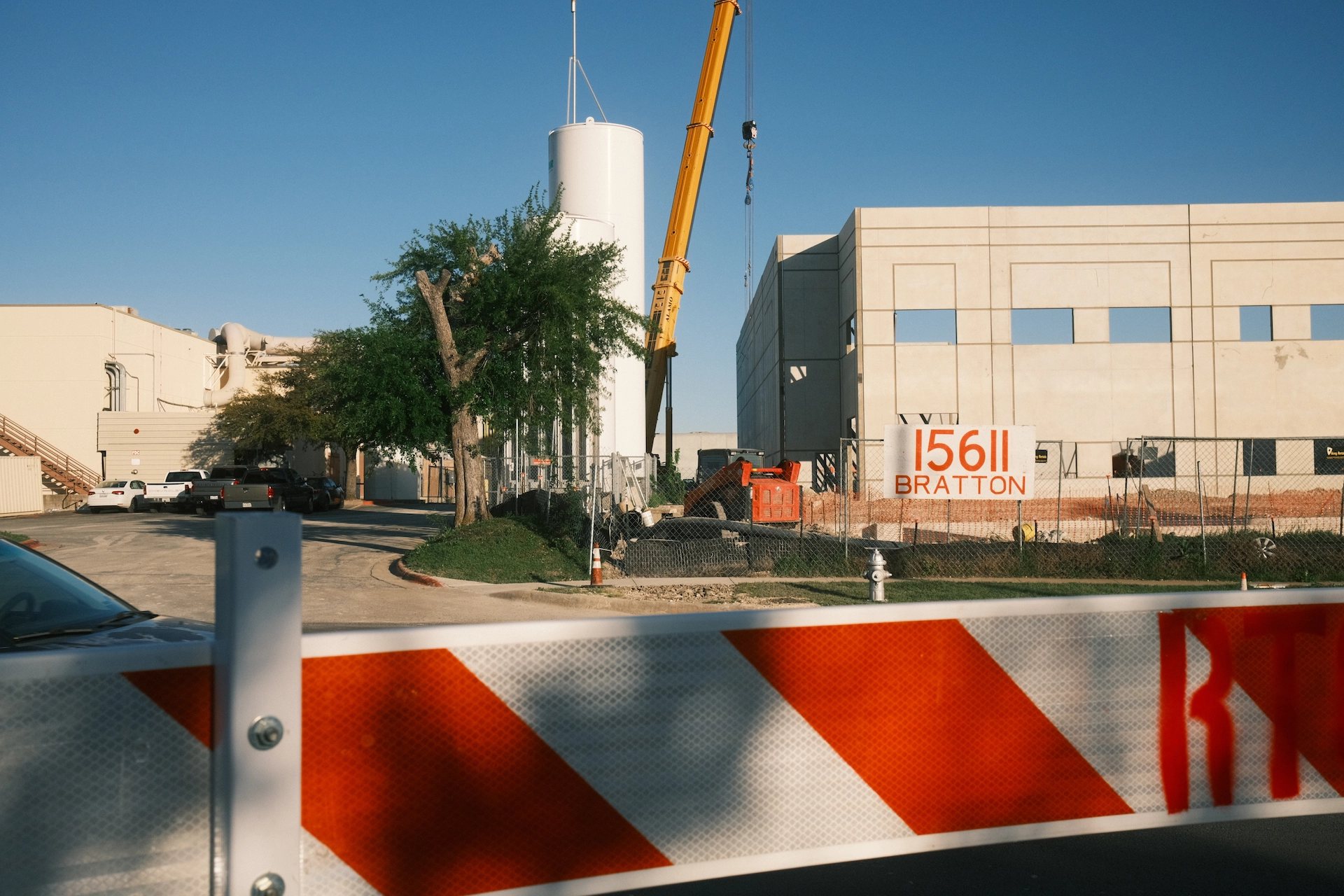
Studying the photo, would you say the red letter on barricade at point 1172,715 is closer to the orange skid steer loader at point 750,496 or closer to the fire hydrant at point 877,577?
the fire hydrant at point 877,577

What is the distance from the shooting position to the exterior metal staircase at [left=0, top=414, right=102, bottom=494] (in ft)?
152

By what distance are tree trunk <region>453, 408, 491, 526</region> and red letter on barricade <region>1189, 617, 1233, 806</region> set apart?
2143cm

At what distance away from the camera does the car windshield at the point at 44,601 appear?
189 inches

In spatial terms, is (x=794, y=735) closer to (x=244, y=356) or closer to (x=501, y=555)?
(x=501, y=555)

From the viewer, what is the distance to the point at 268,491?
37.2 m

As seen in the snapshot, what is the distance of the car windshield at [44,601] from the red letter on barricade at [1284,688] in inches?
197

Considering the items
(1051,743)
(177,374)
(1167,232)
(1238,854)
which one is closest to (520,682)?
(1051,743)

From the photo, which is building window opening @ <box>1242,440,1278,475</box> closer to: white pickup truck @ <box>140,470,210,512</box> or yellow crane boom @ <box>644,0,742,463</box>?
yellow crane boom @ <box>644,0,742,463</box>

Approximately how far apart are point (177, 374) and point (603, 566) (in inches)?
1814

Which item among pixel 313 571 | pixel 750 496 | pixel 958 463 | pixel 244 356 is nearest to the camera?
pixel 958 463

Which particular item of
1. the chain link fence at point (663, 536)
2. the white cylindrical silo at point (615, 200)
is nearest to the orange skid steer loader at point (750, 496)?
the chain link fence at point (663, 536)

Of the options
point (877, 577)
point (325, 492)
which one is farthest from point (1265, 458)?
point (325, 492)

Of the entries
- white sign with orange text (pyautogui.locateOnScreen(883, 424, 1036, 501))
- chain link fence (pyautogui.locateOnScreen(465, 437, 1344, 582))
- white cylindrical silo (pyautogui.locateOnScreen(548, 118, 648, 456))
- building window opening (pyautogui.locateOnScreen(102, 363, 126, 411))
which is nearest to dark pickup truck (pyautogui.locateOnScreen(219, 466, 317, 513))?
chain link fence (pyautogui.locateOnScreen(465, 437, 1344, 582))

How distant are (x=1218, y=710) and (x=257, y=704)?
296 centimetres
